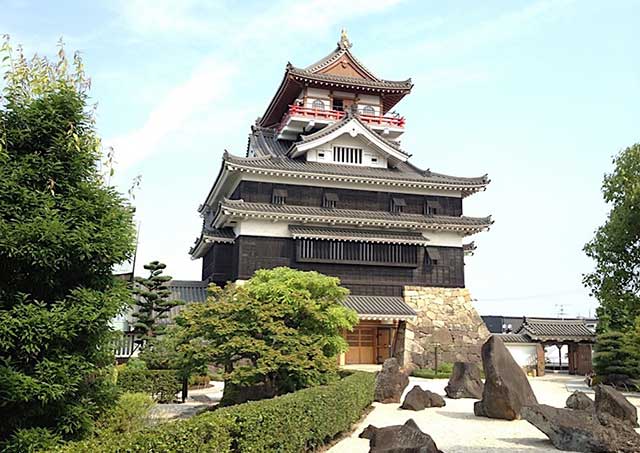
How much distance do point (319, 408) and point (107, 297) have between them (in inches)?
180

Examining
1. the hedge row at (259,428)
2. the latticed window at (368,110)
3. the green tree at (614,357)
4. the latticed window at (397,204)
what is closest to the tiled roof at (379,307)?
the latticed window at (397,204)

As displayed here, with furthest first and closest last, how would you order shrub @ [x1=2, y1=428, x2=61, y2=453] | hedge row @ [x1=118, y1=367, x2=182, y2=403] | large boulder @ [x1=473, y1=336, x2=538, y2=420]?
hedge row @ [x1=118, y1=367, x2=182, y2=403] → large boulder @ [x1=473, y1=336, x2=538, y2=420] → shrub @ [x1=2, y1=428, x2=61, y2=453]

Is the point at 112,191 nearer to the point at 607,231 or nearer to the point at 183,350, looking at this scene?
the point at 183,350

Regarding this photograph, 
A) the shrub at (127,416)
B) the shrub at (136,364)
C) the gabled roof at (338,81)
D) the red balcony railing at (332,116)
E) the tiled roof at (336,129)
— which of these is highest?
the gabled roof at (338,81)

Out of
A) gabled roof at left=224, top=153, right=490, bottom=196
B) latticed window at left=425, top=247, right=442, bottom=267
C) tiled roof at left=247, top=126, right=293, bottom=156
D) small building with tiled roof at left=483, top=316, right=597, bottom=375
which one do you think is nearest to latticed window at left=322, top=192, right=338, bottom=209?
gabled roof at left=224, top=153, right=490, bottom=196

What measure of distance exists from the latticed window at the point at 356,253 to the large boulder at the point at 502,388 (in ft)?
46.9

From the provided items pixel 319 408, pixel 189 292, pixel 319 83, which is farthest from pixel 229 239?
pixel 319 408

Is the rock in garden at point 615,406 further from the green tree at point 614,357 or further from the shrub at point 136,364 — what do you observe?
the shrub at point 136,364

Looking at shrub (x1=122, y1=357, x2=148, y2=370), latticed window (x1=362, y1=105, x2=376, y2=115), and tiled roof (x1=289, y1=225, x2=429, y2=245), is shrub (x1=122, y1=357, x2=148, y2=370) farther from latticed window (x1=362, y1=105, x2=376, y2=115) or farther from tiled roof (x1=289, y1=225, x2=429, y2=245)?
latticed window (x1=362, y1=105, x2=376, y2=115)

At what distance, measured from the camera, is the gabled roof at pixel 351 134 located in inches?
1215

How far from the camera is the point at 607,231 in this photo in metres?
24.3

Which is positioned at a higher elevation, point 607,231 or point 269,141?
point 269,141

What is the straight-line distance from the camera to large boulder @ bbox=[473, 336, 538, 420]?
46.3ft

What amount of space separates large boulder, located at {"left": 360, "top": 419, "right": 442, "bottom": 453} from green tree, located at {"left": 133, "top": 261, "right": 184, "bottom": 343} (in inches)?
686
